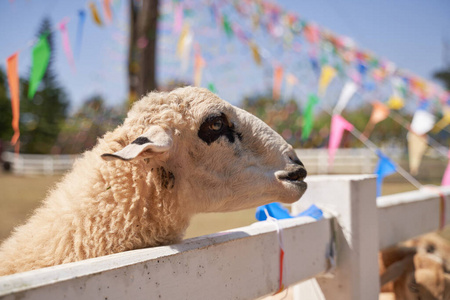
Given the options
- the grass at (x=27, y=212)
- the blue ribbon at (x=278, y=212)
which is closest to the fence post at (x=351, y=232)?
the blue ribbon at (x=278, y=212)

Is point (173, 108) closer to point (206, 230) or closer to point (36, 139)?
point (206, 230)

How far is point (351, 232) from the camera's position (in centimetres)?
245

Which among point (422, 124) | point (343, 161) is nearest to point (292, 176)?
point (422, 124)

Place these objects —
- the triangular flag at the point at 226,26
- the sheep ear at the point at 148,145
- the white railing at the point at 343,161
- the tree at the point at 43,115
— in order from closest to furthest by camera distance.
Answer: the sheep ear at the point at 148,145 → the triangular flag at the point at 226,26 → the white railing at the point at 343,161 → the tree at the point at 43,115

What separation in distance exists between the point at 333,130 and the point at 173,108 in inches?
144

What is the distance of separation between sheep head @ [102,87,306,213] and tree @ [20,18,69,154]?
3272 cm

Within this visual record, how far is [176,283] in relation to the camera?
147cm

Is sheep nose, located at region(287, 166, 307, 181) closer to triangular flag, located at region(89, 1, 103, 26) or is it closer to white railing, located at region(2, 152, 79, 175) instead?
triangular flag, located at region(89, 1, 103, 26)

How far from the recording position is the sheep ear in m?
1.59

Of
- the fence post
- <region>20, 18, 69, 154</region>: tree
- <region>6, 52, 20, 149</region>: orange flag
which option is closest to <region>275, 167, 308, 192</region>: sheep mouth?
the fence post

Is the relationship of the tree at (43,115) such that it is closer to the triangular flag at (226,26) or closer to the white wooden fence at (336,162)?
the white wooden fence at (336,162)

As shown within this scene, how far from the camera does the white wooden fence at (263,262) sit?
1210 mm

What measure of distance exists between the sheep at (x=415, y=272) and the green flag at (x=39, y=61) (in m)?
3.91

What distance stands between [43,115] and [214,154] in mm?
40935
